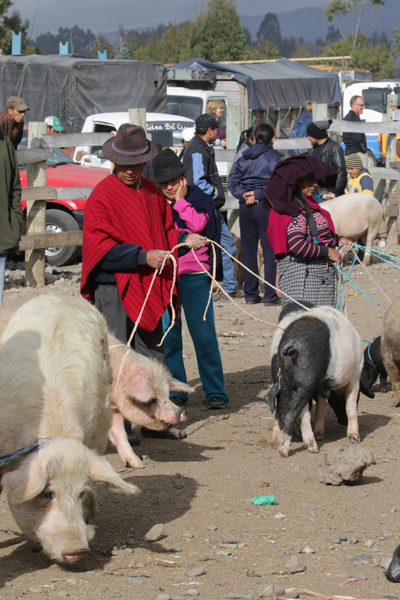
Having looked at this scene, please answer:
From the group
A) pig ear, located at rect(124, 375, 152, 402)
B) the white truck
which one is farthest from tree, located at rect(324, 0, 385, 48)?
pig ear, located at rect(124, 375, 152, 402)

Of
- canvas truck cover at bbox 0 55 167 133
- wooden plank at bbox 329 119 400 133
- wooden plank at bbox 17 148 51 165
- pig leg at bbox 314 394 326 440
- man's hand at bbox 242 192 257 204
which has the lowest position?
pig leg at bbox 314 394 326 440

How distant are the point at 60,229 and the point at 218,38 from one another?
43817 millimetres

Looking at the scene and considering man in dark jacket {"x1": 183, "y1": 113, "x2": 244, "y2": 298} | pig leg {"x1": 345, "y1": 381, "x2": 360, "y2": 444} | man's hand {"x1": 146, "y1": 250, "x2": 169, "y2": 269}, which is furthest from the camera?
man in dark jacket {"x1": 183, "y1": 113, "x2": 244, "y2": 298}

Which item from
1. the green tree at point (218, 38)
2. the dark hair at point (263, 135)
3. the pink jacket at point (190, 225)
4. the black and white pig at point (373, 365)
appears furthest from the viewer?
the green tree at point (218, 38)

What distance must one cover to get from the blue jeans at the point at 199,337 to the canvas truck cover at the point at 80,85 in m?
15.7

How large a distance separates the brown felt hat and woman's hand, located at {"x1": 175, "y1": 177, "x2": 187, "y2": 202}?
949 mm

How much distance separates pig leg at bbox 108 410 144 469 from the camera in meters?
5.56

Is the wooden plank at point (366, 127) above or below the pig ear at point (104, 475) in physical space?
above

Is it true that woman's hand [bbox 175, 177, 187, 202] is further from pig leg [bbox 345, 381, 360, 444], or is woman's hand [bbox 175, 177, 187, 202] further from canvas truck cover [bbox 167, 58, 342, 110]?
canvas truck cover [bbox 167, 58, 342, 110]

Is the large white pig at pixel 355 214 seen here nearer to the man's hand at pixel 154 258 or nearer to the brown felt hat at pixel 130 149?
the brown felt hat at pixel 130 149

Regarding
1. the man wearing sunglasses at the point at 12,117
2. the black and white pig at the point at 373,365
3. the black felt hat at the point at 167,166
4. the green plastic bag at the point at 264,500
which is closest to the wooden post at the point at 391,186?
the man wearing sunglasses at the point at 12,117

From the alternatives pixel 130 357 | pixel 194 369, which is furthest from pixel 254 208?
pixel 130 357

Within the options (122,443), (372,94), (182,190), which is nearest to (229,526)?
(122,443)

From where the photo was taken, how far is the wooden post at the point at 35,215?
443 inches
